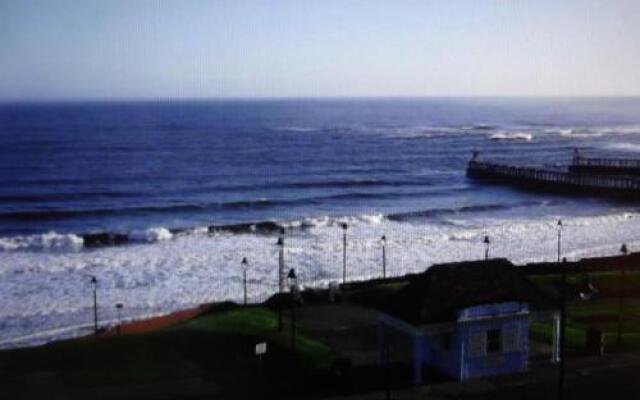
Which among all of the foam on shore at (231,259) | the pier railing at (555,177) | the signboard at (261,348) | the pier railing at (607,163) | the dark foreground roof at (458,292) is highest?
the dark foreground roof at (458,292)

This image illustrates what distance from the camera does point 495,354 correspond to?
20203 millimetres

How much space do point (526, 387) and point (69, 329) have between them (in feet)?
60.0

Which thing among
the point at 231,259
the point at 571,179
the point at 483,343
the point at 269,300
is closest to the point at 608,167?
the point at 571,179

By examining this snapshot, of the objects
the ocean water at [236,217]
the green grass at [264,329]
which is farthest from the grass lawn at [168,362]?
the ocean water at [236,217]

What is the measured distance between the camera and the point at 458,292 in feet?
65.0

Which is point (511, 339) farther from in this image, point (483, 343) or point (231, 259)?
point (231, 259)

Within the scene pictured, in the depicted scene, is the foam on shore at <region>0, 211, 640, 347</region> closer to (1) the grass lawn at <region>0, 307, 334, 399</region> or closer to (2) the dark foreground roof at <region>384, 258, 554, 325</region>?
(1) the grass lawn at <region>0, 307, 334, 399</region>

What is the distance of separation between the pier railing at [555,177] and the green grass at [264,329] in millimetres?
51045

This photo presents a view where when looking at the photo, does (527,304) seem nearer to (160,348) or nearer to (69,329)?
(160,348)

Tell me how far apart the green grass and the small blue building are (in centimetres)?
306

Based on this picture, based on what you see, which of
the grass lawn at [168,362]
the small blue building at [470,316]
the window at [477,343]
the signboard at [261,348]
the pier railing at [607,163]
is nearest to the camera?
the small blue building at [470,316]

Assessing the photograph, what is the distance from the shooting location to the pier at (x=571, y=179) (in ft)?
232

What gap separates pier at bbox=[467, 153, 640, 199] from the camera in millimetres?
70688

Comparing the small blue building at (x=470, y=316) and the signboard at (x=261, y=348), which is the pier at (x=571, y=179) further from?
the signboard at (x=261, y=348)
